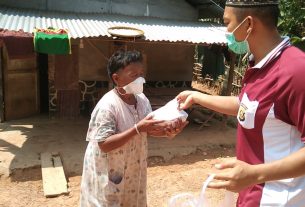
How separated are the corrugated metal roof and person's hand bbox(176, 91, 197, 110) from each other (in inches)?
175

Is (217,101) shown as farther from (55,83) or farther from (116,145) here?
(55,83)

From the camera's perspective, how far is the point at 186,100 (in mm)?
2225

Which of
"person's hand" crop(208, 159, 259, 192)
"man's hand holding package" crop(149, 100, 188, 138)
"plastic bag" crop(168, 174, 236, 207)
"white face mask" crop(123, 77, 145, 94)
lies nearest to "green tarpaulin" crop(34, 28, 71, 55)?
"white face mask" crop(123, 77, 145, 94)

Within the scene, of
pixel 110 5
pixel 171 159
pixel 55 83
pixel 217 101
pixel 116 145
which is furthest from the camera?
pixel 110 5

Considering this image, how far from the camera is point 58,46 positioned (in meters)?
6.00

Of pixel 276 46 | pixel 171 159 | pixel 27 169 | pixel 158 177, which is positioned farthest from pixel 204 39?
pixel 276 46

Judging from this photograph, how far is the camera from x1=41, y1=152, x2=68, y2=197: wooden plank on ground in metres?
4.77

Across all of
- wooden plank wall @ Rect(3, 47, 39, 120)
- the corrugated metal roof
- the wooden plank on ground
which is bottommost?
the wooden plank on ground

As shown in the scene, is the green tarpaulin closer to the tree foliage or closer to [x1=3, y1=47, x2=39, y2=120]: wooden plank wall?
[x1=3, y1=47, x2=39, y2=120]: wooden plank wall

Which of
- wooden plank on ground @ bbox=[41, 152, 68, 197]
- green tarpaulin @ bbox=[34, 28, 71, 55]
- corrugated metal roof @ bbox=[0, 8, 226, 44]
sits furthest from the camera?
corrugated metal roof @ bbox=[0, 8, 226, 44]

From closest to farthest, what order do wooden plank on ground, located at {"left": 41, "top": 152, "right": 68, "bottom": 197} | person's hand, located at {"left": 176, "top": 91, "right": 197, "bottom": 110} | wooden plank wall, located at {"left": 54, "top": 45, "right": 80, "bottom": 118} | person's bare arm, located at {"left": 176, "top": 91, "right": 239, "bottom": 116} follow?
person's bare arm, located at {"left": 176, "top": 91, "right": 239, "bottom": 116} < person's hand, located at {"left": 176, "top": 91, "right": 197, "bottom": 110} < wooden plank on ground, located at {"left": 41, "top": 152, "right": 68, "bottom": 197} < wooden plank wall, located at {"left": 54, "top": 45, "right": 80, "bottom": 118}

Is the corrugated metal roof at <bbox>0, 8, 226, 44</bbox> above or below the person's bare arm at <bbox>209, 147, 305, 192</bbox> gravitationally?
above

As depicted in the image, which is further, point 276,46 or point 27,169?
point 27,169

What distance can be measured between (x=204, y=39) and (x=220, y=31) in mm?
1145
